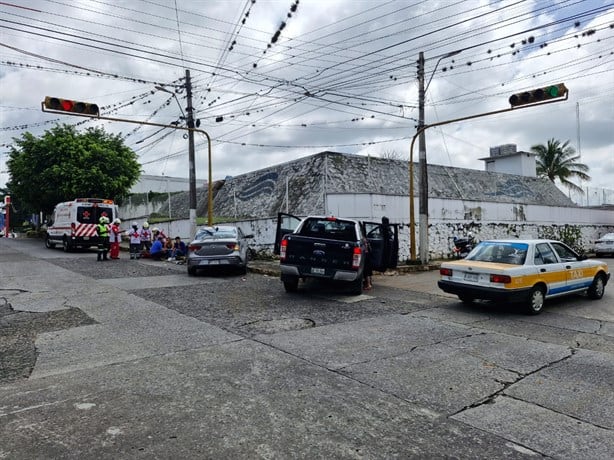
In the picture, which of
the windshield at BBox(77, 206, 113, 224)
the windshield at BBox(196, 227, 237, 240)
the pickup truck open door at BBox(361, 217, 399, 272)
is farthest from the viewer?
the windshield at BBox(77, 206, 113, 224)

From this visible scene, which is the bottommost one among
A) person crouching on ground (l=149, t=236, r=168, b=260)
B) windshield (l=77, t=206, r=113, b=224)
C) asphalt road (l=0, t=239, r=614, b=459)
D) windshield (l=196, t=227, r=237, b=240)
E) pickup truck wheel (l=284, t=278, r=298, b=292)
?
asphalt road (l=0, t=239, r=614, b=459)

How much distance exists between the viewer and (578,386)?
5.12 meters

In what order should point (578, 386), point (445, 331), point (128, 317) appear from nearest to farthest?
point (578, 386), point (445, 331), point (128, 317)

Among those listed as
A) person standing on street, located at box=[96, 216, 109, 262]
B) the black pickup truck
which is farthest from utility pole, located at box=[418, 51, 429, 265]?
person standing on street, located at box=[96, 216, 109, 262]

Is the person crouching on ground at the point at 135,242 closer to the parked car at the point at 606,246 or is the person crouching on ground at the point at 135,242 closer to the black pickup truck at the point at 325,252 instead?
the black pickup truck at the point at 325,252

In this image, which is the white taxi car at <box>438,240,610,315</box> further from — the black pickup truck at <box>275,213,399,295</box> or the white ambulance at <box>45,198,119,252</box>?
the white ambulance at <box>45,198,119,252</box>

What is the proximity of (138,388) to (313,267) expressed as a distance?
6100mm

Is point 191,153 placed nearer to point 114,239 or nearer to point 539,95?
point 114,239

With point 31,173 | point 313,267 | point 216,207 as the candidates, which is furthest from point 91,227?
point 313,267

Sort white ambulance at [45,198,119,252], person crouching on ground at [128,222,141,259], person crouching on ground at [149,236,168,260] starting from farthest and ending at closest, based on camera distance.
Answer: white ambulance at [45,198,119,252]
person crouching on ground at [128,222,141,259]
person crouching on ground at [149,236,168,260]

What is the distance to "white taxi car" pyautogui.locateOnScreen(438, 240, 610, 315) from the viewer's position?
343 inches

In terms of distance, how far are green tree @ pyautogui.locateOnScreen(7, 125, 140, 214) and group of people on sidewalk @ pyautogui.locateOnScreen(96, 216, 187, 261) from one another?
10.5 meters

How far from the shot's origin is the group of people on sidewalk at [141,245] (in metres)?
18.6

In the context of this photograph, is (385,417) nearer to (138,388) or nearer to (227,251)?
(138,388)
